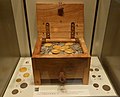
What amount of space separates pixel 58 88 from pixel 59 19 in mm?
385

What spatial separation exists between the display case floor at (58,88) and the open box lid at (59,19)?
26 centimetres

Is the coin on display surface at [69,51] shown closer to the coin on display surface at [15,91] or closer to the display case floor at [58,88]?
the display case floor at [58,88]

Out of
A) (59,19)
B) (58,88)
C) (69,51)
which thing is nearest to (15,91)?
(58,88)

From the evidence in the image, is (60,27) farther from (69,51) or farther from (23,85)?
(23,85)

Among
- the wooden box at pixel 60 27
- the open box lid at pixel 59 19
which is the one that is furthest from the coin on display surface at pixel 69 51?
the open box lid at pixel 59 19

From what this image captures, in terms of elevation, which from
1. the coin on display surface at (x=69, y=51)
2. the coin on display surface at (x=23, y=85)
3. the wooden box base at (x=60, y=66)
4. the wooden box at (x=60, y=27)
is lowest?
the coin on display surface at (x=23, y=85)

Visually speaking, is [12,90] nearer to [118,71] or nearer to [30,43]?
[30,43]

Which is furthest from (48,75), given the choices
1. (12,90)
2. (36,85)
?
(12,90)

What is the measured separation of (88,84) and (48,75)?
8.5 inches

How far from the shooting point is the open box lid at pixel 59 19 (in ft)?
2.81

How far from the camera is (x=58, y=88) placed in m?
0.76

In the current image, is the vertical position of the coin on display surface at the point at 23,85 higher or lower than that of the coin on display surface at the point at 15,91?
higher

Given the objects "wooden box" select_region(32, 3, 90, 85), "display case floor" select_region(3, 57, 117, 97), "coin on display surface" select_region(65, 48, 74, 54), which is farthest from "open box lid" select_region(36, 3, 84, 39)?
"display case floor" select_region(3, 57, 117, 97)

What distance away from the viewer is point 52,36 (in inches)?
34.9
